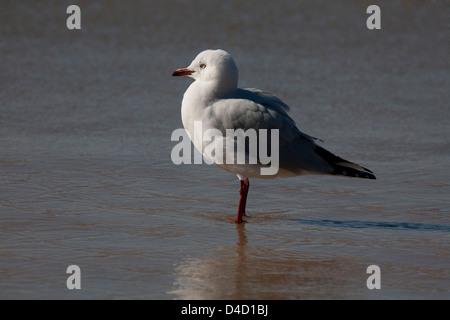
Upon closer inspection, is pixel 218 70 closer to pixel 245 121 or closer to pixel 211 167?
pixel 245 121

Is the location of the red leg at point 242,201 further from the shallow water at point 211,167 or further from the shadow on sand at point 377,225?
the shadow on sand at point 377,225

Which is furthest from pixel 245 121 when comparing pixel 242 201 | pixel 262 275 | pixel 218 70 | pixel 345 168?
pixel 262 275

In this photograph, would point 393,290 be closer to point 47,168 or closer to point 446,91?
point 47,168

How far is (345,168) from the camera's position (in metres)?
5.91

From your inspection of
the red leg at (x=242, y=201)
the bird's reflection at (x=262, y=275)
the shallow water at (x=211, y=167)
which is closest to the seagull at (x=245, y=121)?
the red leg at (x=242, y=201)

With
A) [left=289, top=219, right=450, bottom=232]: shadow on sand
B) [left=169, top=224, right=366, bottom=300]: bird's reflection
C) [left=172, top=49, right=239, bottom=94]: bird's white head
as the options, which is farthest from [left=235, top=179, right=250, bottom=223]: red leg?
[left=172, top=49, right=239, bottom=94]: bird's white head

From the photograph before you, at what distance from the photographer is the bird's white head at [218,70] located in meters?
5.90

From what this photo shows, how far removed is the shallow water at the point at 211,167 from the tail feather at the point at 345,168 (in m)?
0.31

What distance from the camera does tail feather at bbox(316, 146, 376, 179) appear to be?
19.3 feet

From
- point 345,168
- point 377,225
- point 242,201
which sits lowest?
point 377,225

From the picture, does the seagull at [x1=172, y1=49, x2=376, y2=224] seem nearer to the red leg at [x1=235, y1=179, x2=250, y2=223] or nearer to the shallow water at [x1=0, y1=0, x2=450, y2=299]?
the red leg at [x1=235, y1=179, x2=250, y2=223]

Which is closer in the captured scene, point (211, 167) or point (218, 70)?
point (218, 70)

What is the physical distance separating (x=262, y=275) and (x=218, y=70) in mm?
1910

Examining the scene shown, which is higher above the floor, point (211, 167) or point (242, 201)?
point (211, 167)
